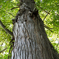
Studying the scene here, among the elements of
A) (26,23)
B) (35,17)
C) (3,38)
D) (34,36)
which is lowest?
(34,36)

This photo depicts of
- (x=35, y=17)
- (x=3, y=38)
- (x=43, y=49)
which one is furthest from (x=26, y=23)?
(x=3, y=38)

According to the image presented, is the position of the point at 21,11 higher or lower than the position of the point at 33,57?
higher

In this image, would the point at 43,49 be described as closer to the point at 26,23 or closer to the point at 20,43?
the point at 20,43

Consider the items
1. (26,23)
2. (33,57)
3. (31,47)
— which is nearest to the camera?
(33,57)

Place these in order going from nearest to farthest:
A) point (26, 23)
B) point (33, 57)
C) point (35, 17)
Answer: point (33, 57)
point (26, 23)
point (35, 17)

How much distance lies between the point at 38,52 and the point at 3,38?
5.03 ft

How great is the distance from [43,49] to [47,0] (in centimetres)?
167

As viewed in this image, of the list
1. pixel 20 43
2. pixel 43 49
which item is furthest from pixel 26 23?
pixel 43 49

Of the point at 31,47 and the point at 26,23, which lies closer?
the point at 31,47

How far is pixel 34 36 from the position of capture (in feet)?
5.82

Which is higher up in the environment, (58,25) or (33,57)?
(58,25)

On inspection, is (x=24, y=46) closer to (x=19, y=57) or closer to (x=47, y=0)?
(x=19, y=57)

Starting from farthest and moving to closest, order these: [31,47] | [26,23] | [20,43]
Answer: [26,23] → [20,43] → [31,47]

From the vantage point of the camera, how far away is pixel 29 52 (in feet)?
4.87
